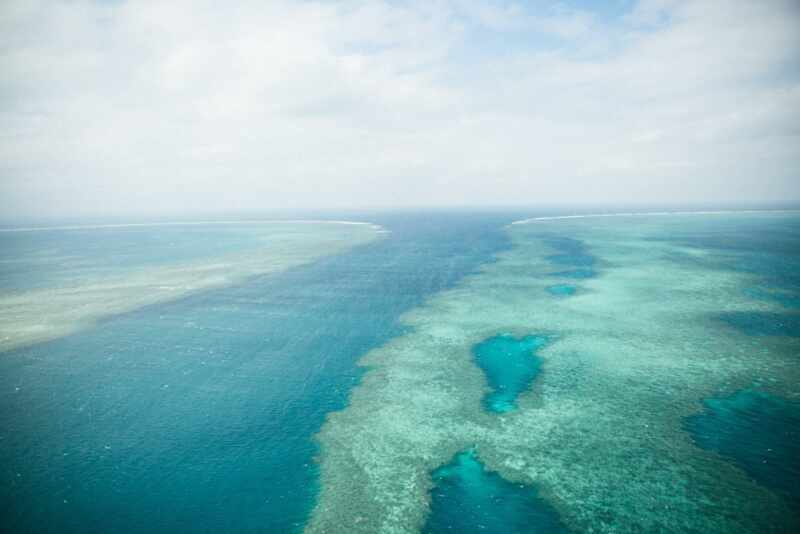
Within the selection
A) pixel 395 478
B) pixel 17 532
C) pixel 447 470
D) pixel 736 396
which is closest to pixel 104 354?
pixel 17 532

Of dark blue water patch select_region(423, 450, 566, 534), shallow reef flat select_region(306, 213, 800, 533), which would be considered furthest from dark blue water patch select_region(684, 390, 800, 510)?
dark blue water patch select_region(423, 450, 566, 534)

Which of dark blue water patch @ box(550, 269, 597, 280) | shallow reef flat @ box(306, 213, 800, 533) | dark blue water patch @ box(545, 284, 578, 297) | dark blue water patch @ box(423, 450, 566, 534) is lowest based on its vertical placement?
dark blue water patch @ box(423, 450, 566, 534)

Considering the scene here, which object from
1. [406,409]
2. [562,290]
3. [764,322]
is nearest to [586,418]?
[406,409]

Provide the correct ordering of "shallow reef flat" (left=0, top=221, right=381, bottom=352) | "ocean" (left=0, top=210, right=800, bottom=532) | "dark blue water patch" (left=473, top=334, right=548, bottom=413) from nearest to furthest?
"ocean" (left=0, top=210, right=800, bottom=532) < "dark blue water patch" (left=473, top=334, right=548, bottom=413) < "shallow reef flat" (left=0, top=221, right=381, bottom=352)

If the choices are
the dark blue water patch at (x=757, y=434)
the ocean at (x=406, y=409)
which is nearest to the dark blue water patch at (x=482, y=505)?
the ocean at (x=406, y=409)

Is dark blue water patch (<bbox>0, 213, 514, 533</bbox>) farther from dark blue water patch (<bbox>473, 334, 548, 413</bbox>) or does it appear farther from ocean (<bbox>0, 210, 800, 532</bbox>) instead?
dark blue water patch (<bbox>473, 334, 548, 413</bbox>)

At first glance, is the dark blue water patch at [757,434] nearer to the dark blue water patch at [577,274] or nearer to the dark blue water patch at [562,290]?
the dark blue water patch at [562,290]

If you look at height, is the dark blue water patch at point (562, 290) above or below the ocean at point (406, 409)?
above

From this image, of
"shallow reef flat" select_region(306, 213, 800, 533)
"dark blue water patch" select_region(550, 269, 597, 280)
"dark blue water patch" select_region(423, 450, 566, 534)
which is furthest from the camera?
"dark blue water patch" select_region(550, 269, 597, 280)
